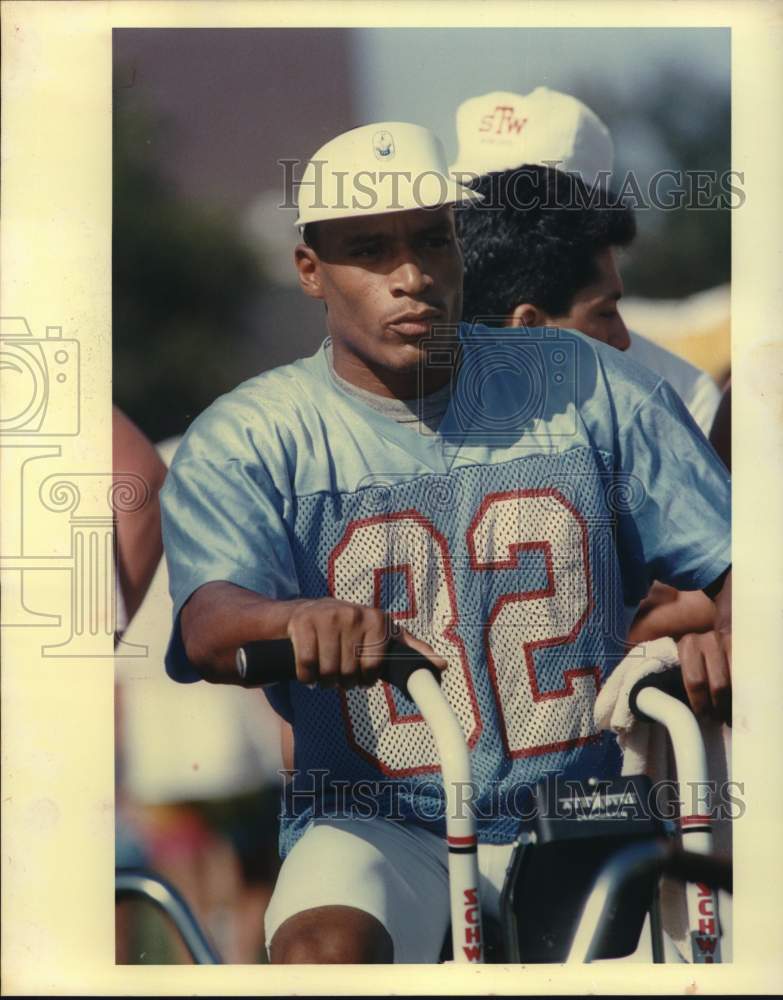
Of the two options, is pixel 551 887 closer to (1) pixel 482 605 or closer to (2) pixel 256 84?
(1) pixel 482 605

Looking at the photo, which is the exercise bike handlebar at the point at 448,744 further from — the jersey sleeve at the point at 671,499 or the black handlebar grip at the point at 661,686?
the jersey sleeve at the point at 671,499

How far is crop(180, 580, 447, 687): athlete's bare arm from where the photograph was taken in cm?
333

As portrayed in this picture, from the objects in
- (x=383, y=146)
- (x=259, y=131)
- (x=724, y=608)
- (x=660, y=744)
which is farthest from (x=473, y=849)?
(x=259, y=131)

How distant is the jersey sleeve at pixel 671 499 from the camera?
3547mm

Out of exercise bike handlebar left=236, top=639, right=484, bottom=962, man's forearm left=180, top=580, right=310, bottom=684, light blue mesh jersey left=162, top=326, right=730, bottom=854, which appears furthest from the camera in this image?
light blue mesh jersey left=162, top=326, right=730, bottom=854

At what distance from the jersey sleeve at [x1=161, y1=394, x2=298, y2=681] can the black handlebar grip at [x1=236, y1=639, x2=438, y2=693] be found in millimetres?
180

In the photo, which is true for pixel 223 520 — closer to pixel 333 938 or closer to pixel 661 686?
pixel 333 938

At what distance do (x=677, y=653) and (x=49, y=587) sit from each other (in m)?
1.58

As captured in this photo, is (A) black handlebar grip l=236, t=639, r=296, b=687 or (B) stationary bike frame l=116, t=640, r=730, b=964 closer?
(B) stationary bike frame l=116, t=640, r=730, b=964

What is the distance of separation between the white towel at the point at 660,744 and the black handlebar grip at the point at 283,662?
1.56 ft

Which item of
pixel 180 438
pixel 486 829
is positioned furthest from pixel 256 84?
pixel 486 829

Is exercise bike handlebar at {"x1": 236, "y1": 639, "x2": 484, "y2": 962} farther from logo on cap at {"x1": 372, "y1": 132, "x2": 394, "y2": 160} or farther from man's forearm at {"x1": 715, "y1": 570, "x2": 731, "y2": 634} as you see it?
logo on cap at {"x1": 372, "y1": 132, "x2": 394, "y2": 160}
